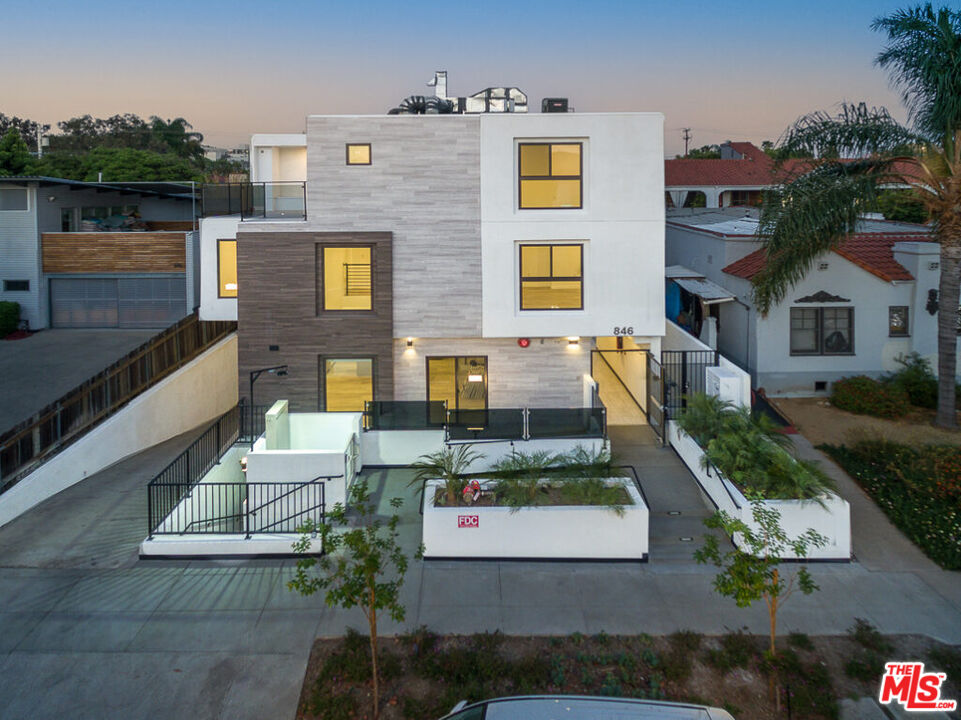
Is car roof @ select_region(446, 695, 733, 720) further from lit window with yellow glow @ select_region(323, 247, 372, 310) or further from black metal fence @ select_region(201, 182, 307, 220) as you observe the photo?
black metal fence @ select_region(201, 182, 307, 220)

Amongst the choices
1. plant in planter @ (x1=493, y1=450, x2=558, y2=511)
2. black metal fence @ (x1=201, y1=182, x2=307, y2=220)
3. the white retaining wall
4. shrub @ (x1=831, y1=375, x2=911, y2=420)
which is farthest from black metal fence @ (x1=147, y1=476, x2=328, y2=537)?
shrub @ (x1=831, y1=375, x2=911, y2=420)

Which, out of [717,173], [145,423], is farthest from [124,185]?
[717,173]

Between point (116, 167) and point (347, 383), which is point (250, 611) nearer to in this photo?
point (347, 383)

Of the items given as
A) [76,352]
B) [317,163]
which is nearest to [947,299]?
[317,163]

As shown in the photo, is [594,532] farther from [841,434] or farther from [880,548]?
[841,434]

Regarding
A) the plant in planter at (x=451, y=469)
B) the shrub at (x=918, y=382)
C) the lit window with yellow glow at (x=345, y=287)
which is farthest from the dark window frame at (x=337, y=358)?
the shrub at (x=918, y=382)

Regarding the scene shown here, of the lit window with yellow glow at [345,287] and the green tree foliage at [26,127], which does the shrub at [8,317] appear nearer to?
the lit window with yellow glow at [345,287]
